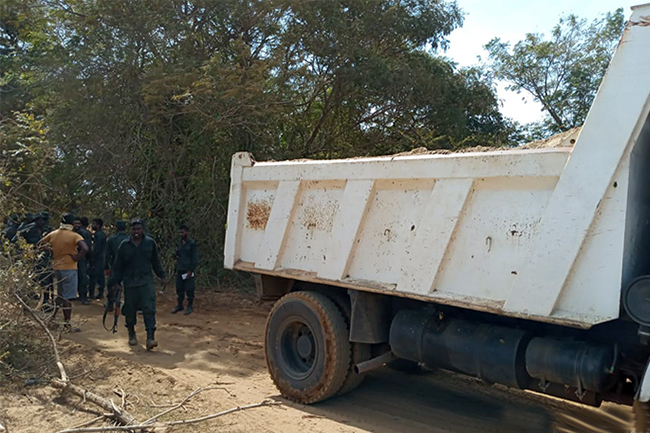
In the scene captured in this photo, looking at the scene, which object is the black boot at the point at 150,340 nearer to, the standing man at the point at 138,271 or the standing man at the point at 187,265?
the standing man at the point at 138,271

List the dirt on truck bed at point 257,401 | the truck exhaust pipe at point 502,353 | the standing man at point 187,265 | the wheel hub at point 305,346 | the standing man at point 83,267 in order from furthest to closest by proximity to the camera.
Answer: the standing man at point 83,267
the standing man at point 187,265
the wheel hub at point 305,346
the dirt on truck bed at point 257,401
the truck exhaust pipe at point 502,353

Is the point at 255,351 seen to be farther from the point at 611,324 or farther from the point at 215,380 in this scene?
the point at 611,324

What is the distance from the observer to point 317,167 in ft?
18.2

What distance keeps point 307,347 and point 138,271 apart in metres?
2.93

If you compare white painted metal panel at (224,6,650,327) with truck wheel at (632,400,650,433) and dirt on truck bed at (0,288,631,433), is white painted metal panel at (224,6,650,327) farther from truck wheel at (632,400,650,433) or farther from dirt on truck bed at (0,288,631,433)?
dirt on truck bed at (0,288,631,433)

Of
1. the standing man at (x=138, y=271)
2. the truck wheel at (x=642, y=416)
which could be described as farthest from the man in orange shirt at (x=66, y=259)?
the truck wheel at (x=642, y=416)

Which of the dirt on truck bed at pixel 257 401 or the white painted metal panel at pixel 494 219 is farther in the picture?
the dirt on truck bed at pixel 257 401

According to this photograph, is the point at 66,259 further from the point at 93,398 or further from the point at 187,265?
the point at 93,398

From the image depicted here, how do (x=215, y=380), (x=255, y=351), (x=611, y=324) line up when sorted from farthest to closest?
(x=255, y=351) < (x=215, y=380) < (x=611, y=324)

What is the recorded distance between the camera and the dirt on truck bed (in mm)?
4949

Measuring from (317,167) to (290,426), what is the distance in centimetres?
235

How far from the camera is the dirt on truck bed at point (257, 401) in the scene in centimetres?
495

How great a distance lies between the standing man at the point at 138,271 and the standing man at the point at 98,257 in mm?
3769

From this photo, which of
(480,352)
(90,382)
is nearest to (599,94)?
(480,352)
